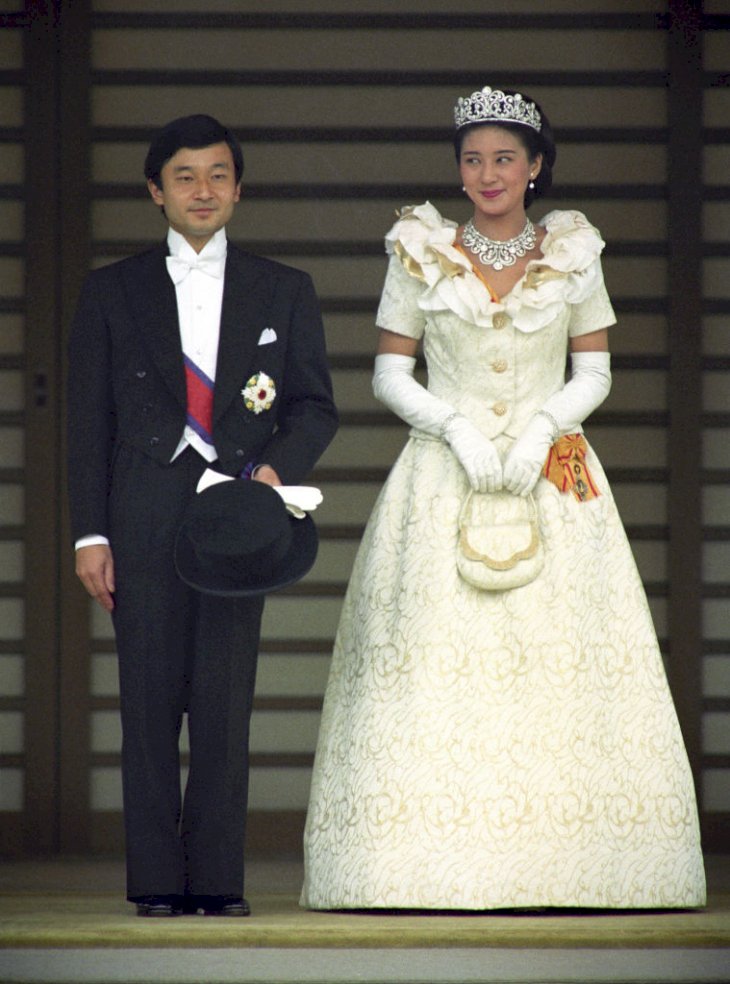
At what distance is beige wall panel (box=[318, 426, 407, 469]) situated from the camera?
653cm

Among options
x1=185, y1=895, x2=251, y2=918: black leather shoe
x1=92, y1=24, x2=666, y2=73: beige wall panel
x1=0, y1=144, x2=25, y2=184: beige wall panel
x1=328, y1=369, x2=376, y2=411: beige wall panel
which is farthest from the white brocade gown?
x1=0, y1=144, x2=25, y2=184: beige wall panel

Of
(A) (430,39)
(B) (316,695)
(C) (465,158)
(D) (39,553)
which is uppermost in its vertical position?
(A) (430,39)

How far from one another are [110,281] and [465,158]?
885mm

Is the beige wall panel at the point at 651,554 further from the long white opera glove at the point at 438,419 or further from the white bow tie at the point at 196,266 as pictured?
the white bow tie at the point at 196,266

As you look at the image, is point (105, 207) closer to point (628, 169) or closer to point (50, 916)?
point (628, 169)

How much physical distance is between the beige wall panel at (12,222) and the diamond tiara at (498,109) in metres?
1.98

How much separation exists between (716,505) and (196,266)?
231 centimetres

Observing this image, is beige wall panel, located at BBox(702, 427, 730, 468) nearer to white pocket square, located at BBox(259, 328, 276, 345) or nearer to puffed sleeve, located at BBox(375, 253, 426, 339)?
puffed sleeve, located at BBox(375, 253, 426, 339)

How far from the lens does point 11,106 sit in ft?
21.2

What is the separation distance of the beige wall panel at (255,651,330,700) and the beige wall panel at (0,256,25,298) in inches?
53.0

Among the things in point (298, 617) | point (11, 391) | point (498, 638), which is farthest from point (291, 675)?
point (498, 638)

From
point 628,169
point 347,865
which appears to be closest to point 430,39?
point 628,169

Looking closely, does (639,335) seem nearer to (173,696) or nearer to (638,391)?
(638,391)

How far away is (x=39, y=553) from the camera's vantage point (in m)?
6.46
